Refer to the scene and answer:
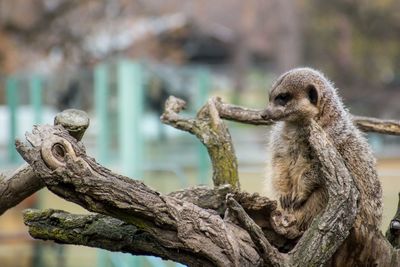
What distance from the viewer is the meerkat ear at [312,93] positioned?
2467 mm

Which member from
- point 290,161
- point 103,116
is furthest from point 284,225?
point 103,116

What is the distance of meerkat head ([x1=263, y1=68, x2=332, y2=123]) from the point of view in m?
2.47

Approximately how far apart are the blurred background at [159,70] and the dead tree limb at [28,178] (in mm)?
2563

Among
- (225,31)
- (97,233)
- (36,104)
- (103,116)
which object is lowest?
(97,233)

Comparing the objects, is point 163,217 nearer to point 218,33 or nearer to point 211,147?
point 211,147

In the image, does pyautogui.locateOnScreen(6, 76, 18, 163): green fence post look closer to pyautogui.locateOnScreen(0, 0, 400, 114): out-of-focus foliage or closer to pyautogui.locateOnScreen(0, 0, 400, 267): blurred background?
pyautogui.locateOnScreen(0, 0, 400, 267): blurred background

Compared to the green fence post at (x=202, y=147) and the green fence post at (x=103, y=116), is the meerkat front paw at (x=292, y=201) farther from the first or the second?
the green fence post at (x=103, y=116)

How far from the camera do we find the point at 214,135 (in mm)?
2592

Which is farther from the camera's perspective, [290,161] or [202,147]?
[202,147]

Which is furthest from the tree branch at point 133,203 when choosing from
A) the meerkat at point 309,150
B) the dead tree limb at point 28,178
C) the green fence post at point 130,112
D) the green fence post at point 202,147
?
the green fence post at point 130,112

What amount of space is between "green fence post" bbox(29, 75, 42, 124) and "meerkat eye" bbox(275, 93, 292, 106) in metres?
9.73

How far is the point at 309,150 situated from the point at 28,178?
0.74m

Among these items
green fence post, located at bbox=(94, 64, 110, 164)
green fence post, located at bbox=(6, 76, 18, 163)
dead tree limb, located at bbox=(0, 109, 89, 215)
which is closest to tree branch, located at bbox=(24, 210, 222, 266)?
dead tree limb, located at bbox=(0, 109, 89, 215)

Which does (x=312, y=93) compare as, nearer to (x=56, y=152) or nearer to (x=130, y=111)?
(x=56, y=152)
